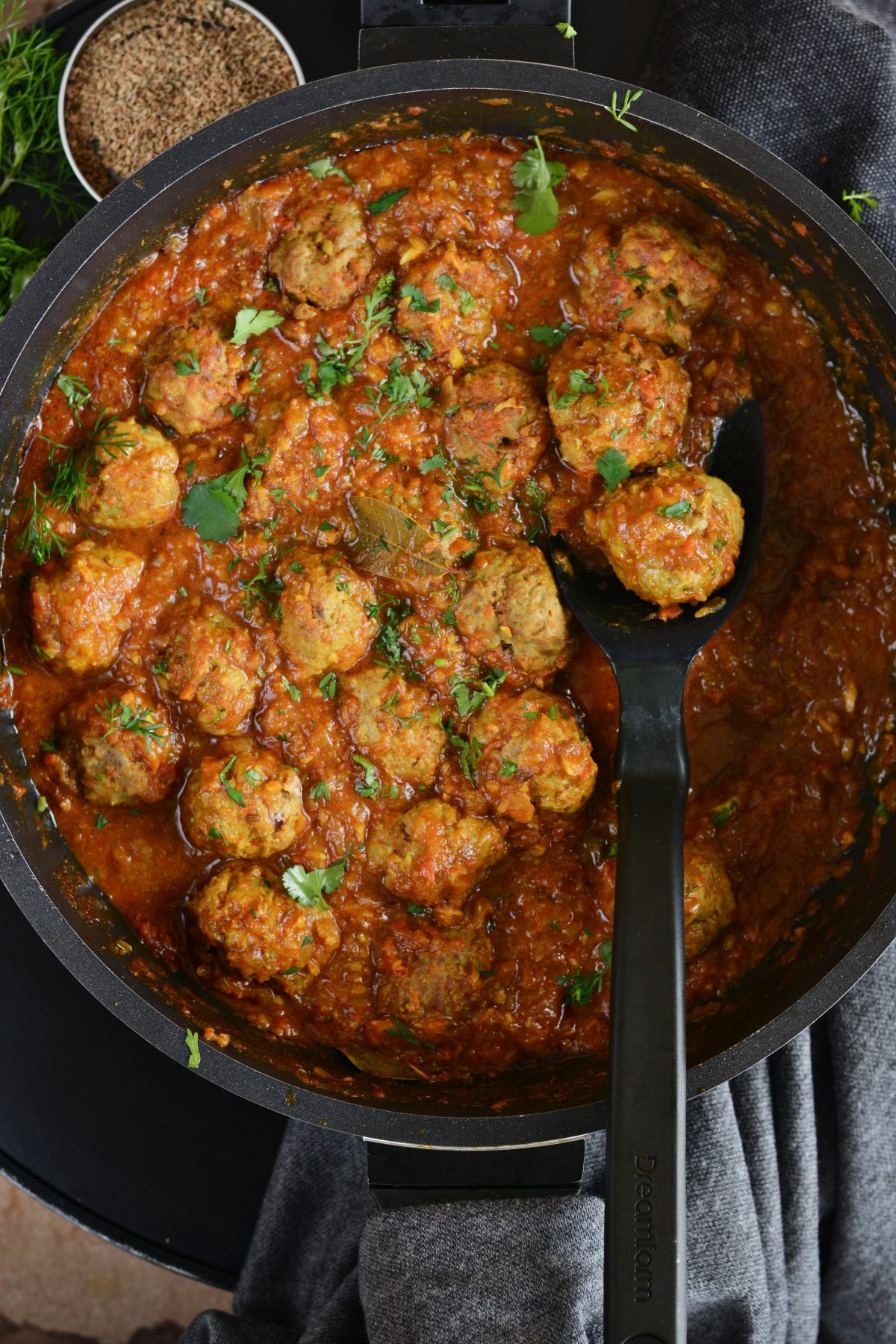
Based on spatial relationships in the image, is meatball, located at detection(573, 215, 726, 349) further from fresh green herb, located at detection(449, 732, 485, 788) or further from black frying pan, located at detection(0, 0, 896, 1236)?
fresh green herb, located at detection(449, 732, 485, 788)

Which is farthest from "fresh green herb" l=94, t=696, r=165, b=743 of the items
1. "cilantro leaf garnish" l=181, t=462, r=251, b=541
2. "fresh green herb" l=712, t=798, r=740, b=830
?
"fresh green herb" l=712, t=798, r=740, b=830

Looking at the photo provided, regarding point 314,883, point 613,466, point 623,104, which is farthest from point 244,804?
point 623,104

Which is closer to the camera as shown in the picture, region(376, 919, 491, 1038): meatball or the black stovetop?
region(376, 919, 491, 1038): meatball

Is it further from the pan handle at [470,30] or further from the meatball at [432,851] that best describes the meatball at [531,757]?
the pan handle at [470,30]

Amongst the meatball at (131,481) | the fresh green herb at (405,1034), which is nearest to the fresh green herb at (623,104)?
the meatball at (131,481)

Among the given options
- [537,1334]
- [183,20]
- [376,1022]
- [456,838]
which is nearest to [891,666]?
[456,838]

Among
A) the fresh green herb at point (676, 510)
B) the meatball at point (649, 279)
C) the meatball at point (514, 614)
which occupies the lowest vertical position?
the meatball at point (514, 614)
